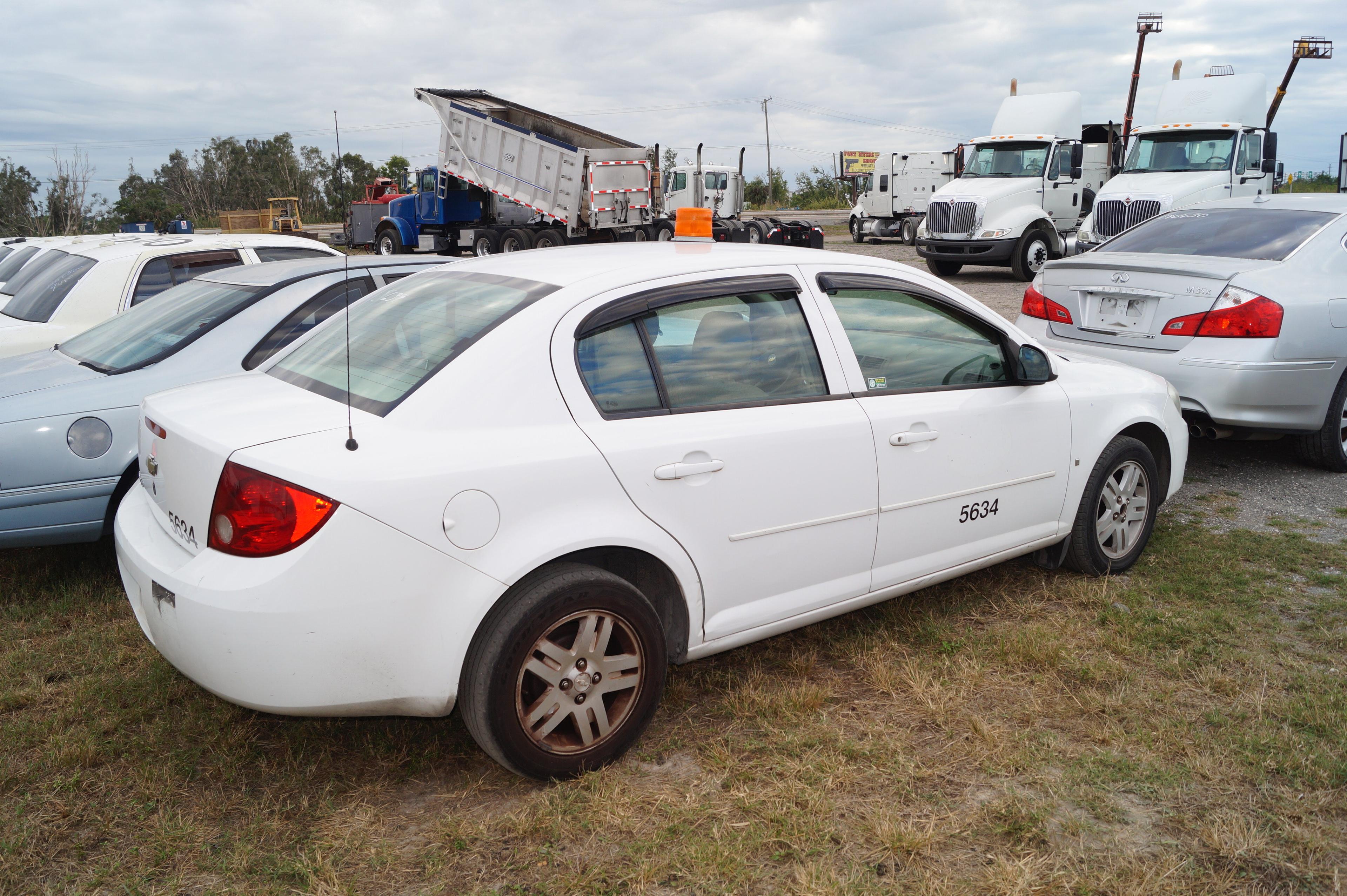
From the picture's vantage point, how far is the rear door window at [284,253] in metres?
7.19

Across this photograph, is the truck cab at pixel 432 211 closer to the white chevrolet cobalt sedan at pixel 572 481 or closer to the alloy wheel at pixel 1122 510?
the alloy wheel at pixel 1122 510

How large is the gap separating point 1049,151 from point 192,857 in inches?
755

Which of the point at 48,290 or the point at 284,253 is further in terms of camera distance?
the point at 284,253

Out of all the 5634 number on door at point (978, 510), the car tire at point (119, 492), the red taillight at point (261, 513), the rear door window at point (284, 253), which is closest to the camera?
the red taillight at point (261, 513)

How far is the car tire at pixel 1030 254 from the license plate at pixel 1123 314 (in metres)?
12.7

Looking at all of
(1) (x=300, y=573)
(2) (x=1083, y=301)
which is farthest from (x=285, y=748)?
(2) (x=1083, y=301)

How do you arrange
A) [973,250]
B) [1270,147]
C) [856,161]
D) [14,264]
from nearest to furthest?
[14,264], [1270,147], [973,250], [856,161]

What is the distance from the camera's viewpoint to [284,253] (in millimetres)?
7371

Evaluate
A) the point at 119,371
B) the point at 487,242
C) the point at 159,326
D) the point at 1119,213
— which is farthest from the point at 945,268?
the point at 119,371

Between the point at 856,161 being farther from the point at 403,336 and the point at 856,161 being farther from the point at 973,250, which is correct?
the point at 403,336

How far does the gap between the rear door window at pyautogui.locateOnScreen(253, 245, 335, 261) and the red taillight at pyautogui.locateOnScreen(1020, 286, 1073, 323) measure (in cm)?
491

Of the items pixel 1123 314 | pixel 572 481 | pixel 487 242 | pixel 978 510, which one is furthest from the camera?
pixel 487 242

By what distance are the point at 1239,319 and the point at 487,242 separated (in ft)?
65.8

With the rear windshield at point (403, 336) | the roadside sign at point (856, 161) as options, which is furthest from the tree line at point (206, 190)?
the roadside sign at point (856, 161)
